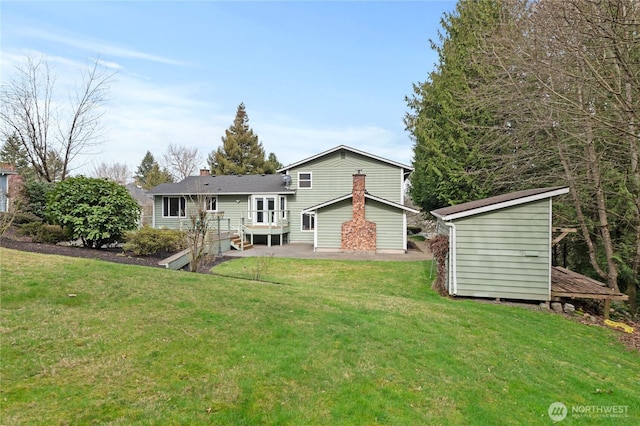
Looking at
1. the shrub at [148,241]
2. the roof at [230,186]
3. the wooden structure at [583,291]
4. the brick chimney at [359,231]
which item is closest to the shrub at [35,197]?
the roof at [230,186]

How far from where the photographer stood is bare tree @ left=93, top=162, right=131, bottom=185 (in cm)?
4959

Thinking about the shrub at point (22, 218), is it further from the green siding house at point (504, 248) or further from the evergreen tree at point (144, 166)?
the evergreen tree at point (144, 166)

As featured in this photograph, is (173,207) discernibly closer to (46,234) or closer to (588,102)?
(46,234)

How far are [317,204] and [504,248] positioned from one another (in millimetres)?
12423

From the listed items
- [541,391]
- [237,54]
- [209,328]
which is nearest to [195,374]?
[209,328]

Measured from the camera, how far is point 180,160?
48031 mm

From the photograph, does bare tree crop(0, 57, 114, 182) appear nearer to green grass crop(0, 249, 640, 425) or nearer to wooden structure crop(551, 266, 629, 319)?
green grass crop(0, 249, 640, 425)

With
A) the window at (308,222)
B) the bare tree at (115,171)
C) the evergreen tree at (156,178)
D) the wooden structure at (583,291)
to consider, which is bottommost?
the wooden structure at (583,291)

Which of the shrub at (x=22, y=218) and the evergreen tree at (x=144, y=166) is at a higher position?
the evergreen tree at (x=144, y=166)

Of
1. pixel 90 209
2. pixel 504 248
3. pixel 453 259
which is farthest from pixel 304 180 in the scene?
pixel 504 248

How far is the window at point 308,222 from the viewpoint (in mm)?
21578

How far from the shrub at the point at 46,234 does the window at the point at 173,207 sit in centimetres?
1078

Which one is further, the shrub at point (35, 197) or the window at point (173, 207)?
the window at point (173, 207)

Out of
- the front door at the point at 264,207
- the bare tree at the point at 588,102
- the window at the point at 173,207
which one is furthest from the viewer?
the window at the point at 173,207
